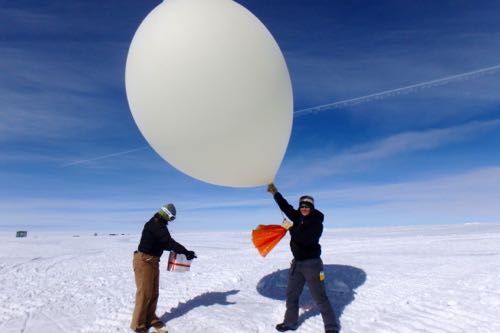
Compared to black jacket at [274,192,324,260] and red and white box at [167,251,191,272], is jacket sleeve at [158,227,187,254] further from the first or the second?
black jacket at [274,192,324,260]

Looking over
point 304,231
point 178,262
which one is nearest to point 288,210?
point 304,231

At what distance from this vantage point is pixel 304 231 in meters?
5.18

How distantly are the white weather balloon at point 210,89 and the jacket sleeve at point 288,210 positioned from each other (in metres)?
0.56

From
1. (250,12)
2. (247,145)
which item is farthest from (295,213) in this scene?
(250,12)

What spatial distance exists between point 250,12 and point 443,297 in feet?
18.2

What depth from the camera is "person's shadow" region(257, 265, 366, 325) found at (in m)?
6.08

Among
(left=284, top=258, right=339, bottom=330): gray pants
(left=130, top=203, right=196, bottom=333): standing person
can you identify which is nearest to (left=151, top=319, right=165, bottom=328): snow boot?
(left=130, top=203, right=196, bottom=333): standing person

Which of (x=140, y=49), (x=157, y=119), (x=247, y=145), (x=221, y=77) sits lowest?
(x=247, y=145)

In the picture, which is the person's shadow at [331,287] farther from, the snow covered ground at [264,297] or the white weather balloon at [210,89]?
the white weather balloon at [210,89]

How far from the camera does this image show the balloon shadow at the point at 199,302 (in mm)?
6035

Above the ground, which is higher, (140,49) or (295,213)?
(140,49)

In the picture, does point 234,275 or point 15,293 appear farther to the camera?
point 234,275

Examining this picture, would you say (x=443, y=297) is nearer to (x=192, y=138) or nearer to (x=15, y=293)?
(x=192, y=138)

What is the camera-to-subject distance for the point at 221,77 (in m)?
4.43
